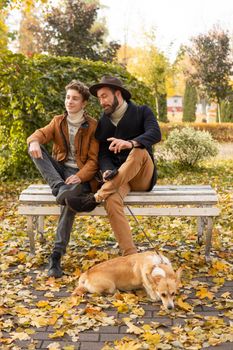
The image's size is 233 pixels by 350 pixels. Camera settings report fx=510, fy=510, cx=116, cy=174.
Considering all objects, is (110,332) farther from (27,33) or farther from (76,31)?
(27,33)

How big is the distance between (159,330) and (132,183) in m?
1.79

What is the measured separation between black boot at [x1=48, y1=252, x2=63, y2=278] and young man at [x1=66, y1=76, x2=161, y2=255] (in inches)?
17.9

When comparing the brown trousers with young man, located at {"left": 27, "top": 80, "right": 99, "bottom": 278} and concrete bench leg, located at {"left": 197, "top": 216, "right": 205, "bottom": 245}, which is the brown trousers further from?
concrete bench leg, located at {"left": 197, "top": 216, "right": 205, "bottom": 245}

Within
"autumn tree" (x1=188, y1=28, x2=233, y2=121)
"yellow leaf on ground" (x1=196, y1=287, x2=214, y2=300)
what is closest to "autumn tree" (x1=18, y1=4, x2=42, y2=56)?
"autumn tree" (x1=188, y1=28, x2=233, y2=121)

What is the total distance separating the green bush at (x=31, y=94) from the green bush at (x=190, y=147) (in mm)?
1165

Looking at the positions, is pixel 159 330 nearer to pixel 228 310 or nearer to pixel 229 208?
pixel 228 310

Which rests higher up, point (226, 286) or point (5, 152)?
point (5, 152)

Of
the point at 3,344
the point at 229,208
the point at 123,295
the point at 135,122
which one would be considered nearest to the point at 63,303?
the point at 123,295

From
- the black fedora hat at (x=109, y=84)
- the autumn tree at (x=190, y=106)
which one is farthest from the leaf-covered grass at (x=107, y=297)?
the autumn tree at (x=190, y=106)

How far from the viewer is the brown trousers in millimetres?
4535

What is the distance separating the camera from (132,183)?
494cm

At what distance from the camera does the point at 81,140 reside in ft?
16.2

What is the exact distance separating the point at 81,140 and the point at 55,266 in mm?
1230

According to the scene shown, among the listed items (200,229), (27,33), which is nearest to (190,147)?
(200,229)
